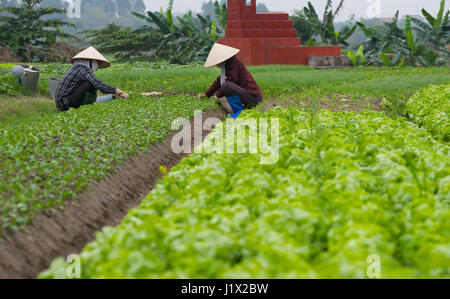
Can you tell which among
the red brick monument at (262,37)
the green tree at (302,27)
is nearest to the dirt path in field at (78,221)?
the red brick monument at (262,37)

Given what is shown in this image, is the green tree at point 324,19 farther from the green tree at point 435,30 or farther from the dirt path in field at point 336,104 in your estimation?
the dirt path in field at point 336,104

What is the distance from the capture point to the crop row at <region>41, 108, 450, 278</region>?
2.25 meters

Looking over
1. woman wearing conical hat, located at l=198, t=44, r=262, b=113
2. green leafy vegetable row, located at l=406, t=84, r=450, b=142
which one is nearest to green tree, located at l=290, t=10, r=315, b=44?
green leafy vegetable row, located at l=406, t=84, r=450, b=142

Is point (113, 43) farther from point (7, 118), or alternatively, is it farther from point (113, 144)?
point (113, 144)

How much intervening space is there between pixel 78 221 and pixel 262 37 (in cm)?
1977

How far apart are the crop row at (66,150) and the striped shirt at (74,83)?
0.37m

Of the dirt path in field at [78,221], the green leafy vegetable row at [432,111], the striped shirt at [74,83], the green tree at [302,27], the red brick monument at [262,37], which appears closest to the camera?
the dirt path in field at [78,221]

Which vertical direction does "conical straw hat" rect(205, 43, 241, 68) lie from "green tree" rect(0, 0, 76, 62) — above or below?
below

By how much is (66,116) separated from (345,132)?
4387mm

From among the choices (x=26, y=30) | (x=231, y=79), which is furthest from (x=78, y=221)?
(x=26, y=30)

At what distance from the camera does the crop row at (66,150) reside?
3.99 metres

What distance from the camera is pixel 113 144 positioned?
18.9ft

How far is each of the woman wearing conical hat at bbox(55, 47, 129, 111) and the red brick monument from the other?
46.9 feet

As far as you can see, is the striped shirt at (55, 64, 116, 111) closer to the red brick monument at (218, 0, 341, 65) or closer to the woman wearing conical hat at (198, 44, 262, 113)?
the woman wearing conical hat at (198, 44, 262, 113)
